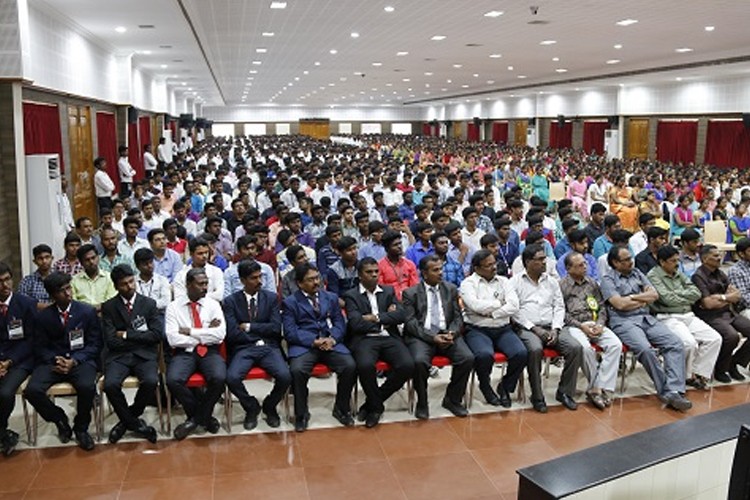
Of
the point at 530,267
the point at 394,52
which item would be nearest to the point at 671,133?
the point at 394,52

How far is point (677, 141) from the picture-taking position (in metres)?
24.7

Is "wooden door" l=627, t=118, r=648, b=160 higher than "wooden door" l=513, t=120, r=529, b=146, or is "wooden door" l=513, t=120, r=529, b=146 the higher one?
"wooden door" l=513, t=120, r=529, b=146

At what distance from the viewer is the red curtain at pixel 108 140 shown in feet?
48.9

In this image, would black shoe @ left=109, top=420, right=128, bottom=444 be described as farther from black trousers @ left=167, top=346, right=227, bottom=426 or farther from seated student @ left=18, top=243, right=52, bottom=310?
seated student @ left=18, top=243, right=52, bottom=310

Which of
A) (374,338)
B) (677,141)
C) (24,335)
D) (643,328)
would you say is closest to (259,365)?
(374,338)

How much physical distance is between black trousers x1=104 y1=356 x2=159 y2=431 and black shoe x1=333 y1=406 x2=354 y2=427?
1.46 metres

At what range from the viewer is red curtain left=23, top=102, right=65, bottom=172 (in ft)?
31.6

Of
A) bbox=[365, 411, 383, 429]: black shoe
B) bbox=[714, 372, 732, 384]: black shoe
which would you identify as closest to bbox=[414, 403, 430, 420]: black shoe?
bbox=[365, 411, 383, 429]: black shoe

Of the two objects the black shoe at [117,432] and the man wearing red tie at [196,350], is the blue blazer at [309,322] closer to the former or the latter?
the man wearing red tie at [196,350]

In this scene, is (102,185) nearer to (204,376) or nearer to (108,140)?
(108,140)

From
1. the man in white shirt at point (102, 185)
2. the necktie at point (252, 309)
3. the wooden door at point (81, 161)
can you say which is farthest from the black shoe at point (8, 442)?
the man in white shirt at point (102, 185)

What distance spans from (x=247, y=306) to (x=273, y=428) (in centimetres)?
103

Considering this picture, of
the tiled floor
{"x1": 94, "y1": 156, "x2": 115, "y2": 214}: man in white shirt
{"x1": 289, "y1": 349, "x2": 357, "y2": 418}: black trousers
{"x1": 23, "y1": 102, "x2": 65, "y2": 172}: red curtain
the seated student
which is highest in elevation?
{"x1": 23, "y1": 102, "x2": 65, "y2": 172}: red curtain

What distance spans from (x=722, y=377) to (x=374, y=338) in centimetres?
342
